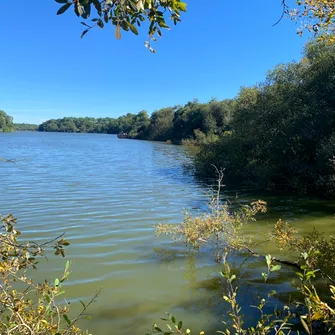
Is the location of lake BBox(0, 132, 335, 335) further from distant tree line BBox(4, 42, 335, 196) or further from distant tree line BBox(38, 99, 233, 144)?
distant tree line BBox(38, 99, 233, 144)

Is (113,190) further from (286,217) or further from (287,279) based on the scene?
(287,279)

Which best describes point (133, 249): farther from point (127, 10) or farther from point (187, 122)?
point (187, 122)

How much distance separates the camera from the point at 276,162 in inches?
693

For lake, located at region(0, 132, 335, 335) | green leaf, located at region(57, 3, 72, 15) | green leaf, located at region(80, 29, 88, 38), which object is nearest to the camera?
green leaf, located at region(57, 3, 72, 15)

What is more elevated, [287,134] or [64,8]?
[287,134]

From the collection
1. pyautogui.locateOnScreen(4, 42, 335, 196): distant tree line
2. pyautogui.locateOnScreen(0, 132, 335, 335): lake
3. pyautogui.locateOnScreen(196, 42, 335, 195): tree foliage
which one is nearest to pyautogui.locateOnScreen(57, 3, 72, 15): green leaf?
pyautogui.locateOnScreen(0, 132, 335, 335): lake

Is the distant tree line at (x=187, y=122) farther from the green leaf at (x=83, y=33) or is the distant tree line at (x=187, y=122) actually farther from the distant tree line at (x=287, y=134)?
the green leaf at (x=83, y=33)

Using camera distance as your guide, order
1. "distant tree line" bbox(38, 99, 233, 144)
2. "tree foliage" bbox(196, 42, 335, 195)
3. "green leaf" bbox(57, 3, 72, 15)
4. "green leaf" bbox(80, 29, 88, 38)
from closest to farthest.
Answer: "green leaf" bbox(57, 3, 72, 15) → "green leaf" bbox(80, 29, 88, 38) → "tree foliage" bbox(196, 42, 335, 195) → "distant tree line" bbox(38, 99, 233, 144)

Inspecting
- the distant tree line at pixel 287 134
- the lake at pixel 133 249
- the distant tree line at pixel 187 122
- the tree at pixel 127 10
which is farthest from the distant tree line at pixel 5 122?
the tree at pixel 127 10

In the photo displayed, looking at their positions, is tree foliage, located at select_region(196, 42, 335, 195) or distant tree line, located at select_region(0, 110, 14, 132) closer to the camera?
tree foliage, located at select_region(196, 42, 335, 195)

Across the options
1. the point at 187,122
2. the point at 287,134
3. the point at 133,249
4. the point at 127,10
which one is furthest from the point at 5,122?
the point at 127,10

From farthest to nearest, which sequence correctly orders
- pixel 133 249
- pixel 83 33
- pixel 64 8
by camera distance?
1. pixel 133 249
2. pixel 83 33
3. pixel 64 8

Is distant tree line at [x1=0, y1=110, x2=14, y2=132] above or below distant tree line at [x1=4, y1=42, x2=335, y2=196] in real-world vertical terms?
above

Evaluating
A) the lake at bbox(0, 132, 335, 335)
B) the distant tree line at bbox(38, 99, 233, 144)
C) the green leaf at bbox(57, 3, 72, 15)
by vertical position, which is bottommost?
the lake at bbox(0, 132, 335, 335)
